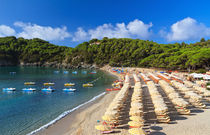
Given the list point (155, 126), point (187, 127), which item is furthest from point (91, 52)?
point (187, 127)

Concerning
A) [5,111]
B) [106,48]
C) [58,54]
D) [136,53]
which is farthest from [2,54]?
[5,111]

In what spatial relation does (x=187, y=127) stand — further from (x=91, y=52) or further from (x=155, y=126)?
(x=91, y=52)

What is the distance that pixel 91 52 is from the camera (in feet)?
381

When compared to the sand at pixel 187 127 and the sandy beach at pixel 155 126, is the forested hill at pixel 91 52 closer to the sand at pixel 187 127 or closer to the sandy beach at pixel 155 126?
the sandy beach at pixel 155 126

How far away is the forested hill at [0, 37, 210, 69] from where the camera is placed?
281 ft

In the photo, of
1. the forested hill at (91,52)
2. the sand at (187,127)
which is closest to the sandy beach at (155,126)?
the sand at (187,127)

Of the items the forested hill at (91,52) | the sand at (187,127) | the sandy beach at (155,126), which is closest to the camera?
the sand at (187,127)

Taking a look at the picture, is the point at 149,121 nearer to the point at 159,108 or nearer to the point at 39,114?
the point at 159,108

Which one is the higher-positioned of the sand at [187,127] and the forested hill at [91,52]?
the forested hill at [91,52]

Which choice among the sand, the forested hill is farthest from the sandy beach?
the forested hill

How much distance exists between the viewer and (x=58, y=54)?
13525 centimetres

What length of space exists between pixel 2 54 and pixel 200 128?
158m

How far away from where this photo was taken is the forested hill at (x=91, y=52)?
8562 centimetres

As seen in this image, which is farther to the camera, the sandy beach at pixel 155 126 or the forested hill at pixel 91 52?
the forested hill at pixel 91 52
